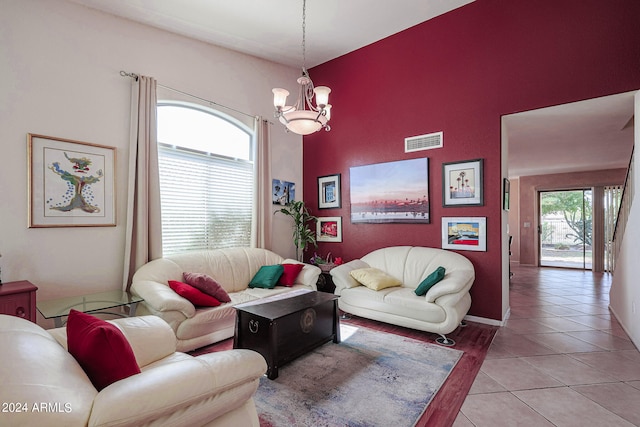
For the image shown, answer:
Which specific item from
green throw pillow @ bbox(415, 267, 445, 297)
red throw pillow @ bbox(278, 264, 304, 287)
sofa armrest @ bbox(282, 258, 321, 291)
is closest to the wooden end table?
red throw pillow @ bbox(278, 264, 304, 287)

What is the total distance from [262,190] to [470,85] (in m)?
3.29

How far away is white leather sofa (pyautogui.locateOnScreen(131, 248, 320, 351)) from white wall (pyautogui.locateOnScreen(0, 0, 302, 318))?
633mm

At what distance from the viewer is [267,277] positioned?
4137 mm

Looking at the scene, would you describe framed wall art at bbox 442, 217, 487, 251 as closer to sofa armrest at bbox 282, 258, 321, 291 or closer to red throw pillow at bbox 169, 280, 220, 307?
sofa armrest at bbox 282, 258, 321, 291

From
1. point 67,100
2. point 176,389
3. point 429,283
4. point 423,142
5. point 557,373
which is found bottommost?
point 557,373

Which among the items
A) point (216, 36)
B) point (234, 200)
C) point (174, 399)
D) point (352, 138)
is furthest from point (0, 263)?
point (352, 138)

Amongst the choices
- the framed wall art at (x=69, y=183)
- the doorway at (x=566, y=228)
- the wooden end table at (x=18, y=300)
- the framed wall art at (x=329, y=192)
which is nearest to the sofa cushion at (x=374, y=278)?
the framed wall art at (x=329, y=192)

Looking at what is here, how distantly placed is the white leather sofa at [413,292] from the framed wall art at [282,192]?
1.75 metres

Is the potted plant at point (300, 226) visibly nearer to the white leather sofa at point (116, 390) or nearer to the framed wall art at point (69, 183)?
the framed wall art at point (69, 183)

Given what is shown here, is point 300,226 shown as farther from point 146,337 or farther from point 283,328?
point 146,337

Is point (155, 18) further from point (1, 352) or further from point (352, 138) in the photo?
point (1, 352)

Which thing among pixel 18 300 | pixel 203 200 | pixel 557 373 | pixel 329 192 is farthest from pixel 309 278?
pixel 18 300

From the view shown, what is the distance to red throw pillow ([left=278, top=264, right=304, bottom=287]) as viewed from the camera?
166 inches

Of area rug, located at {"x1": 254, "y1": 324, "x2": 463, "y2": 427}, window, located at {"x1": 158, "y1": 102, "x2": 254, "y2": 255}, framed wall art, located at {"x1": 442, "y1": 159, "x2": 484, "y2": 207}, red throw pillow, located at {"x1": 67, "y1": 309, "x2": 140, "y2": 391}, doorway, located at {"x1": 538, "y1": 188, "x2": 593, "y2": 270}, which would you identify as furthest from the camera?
doorway, located at {"x1": 538, "y1": 188, "x2": 593, "y2": 270}
